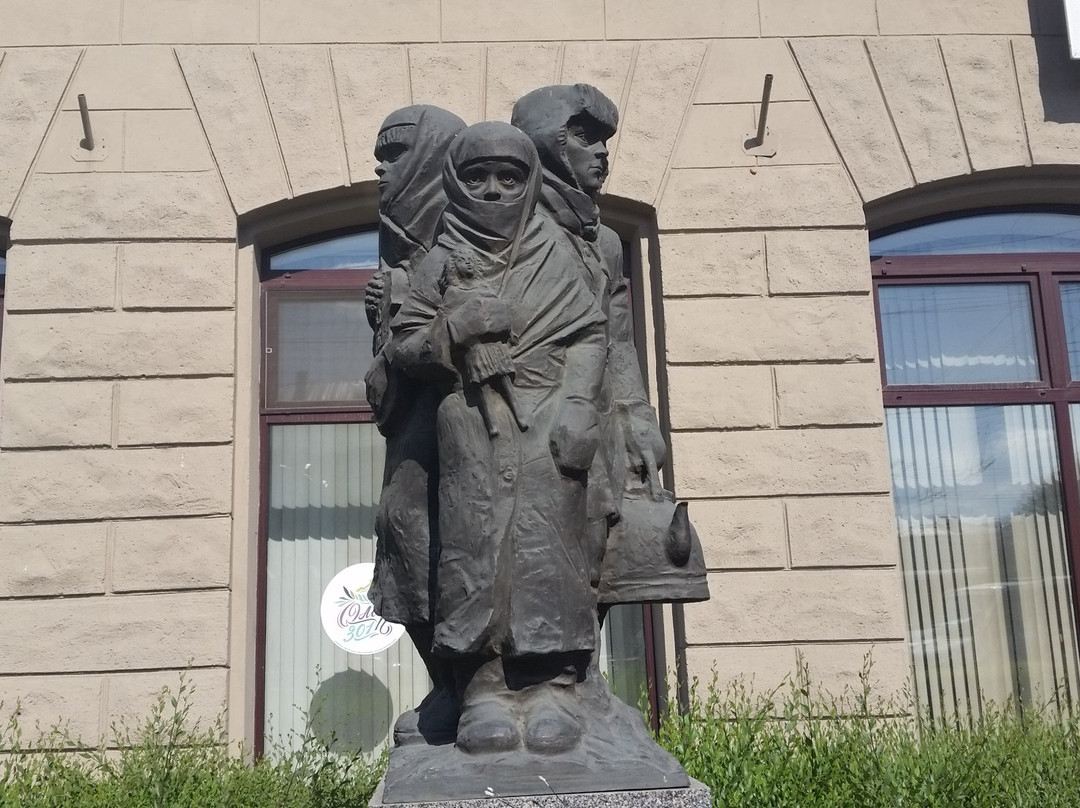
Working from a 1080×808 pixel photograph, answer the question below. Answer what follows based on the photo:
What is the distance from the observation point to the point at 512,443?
3477 mm

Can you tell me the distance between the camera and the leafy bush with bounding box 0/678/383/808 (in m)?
5.29

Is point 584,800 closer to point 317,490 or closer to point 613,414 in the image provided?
point 613,414

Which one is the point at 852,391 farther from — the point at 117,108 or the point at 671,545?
the point at 117,108

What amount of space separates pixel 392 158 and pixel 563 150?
67 centimetres

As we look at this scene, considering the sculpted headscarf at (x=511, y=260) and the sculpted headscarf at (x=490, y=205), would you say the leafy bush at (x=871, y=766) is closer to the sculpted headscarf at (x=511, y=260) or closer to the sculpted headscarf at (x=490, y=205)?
the sculpted headscarf at (x=511, y=260)

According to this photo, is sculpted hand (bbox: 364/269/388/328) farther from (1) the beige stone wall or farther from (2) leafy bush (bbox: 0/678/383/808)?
(1) the beige stone wall

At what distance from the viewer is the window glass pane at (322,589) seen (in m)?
7.87

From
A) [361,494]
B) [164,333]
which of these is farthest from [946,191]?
[164,333]

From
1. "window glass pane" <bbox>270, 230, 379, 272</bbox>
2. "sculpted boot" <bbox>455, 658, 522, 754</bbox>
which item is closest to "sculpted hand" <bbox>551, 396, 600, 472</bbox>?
"sculpted boot" <bbox>455, 658, 522, 754</bbox>

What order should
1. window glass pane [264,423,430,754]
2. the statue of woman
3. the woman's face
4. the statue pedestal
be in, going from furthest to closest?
window glass pane [264,423,430,754]
the woman's face
the statue of woman
the statue pedestal

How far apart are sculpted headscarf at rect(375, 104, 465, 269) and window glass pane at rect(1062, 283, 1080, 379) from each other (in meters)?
6.10

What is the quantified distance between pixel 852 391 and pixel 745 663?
1.99m

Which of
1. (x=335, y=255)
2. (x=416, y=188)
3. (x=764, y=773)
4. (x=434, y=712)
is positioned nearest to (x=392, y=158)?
(x=416, y=188)

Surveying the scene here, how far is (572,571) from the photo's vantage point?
11.2 feet
